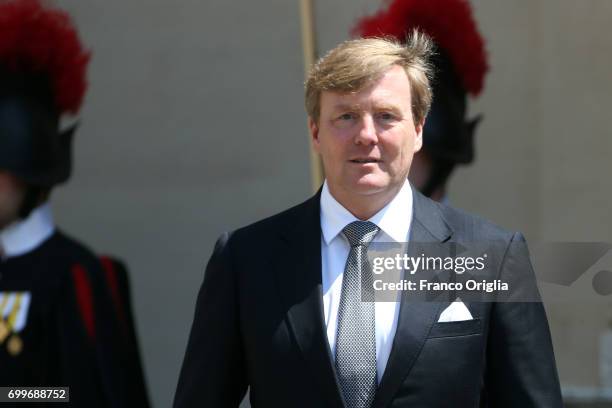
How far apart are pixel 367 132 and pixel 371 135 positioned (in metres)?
0.01

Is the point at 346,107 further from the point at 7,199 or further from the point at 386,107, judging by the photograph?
the point at 7,199

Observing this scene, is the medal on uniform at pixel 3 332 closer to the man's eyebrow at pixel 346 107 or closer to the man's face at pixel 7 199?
the man's face at pixel 7 199

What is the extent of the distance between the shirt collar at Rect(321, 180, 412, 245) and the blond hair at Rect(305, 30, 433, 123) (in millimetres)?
194

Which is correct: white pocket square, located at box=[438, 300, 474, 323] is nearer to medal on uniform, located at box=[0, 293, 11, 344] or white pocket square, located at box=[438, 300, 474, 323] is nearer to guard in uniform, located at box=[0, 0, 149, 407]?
guard in uniform, located at box=[0, 0, 149, 407]

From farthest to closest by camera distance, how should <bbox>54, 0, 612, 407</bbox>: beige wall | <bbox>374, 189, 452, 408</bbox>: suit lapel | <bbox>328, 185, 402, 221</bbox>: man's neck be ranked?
<bbox>54, 0, 612, 407</bbox>: beige wall < <bbox>328, 185, 402, 221</bbox>: man's neck < <bbox>374, 189, 452, 408</bbox>: suit lapel

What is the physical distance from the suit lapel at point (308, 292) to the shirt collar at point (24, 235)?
213cm

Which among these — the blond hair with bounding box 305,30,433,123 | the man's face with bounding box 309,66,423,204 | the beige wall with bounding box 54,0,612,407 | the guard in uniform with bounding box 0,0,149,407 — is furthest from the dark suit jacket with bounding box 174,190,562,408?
the beige wall with bounding box 54,0,612,407

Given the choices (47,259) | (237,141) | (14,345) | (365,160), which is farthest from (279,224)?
(237,141)

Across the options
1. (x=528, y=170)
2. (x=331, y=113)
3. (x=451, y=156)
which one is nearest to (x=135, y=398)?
(x=451, y=156)

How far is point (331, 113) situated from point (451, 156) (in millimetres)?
2158

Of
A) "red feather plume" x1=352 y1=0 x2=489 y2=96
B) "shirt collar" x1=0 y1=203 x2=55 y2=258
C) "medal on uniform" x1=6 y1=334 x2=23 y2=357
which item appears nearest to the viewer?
"medal on uniform" x1=6 y1=334 x2=23 y2=357

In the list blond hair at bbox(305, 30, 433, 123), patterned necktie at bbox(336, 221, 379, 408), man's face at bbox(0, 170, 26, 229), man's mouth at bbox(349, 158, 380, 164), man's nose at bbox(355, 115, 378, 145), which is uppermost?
blond hair at bbox(305, 30, 433, 123)

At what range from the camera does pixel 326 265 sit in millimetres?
2455

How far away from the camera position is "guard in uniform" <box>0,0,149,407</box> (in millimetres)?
4078
